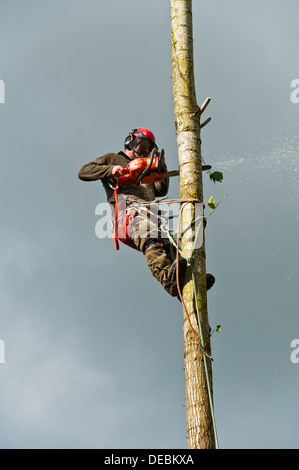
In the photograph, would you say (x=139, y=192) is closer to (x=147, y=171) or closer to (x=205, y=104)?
(x=147, y=171)

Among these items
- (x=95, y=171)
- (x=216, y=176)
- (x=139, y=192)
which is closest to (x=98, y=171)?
(x=95, y=171)

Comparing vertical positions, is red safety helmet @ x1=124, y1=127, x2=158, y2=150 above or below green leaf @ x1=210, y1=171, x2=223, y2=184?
above

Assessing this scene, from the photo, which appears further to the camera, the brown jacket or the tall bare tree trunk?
the brown jacket

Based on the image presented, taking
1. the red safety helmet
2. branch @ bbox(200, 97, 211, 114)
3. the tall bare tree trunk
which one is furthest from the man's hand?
branch @ bbox(200, 97, 211, 114)

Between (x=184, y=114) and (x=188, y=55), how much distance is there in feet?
2.24

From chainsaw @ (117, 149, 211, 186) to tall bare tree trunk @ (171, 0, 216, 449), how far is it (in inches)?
14.8

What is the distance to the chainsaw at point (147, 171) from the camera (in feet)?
19.3

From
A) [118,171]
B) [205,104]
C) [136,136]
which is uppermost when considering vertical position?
[136,136]

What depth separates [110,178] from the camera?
21.0 feet

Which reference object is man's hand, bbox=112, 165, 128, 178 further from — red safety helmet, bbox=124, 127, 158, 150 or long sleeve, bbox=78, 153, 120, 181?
red safety helmet, bbox=124, 127, 158, 150

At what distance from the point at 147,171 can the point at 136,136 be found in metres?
0.97

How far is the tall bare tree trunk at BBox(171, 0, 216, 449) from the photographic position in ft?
14.8
